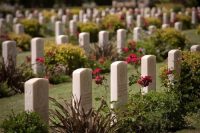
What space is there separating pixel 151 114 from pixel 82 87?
3.85ft

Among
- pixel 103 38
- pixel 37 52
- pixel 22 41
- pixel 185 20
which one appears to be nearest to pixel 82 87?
pixel 37 52

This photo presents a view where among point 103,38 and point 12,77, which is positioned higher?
point 103,38

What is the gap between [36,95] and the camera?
6562 mm

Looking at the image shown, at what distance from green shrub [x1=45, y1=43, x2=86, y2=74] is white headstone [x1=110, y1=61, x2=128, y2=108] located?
4795 mm

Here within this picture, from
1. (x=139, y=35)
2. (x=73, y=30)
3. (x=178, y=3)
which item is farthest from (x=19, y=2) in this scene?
(x=139, y=35)

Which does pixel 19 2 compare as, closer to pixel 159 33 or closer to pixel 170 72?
pixel 159 33

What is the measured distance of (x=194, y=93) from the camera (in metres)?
8.86

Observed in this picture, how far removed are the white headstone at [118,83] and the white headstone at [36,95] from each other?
134 cm

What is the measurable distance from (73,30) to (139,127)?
39.3 ft

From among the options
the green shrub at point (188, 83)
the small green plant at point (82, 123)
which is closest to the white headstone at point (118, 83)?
the small green plant at point (82, 123)

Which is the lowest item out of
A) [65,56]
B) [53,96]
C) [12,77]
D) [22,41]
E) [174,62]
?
[53,96]

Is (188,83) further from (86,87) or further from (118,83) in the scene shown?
(86,87)

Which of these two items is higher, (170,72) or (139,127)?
(170,72)

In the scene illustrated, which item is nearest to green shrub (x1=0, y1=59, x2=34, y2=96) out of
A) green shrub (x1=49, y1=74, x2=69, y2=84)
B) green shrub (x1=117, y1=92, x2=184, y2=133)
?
green shrub (x1=49, y1=74, x2=69, y2=84)
